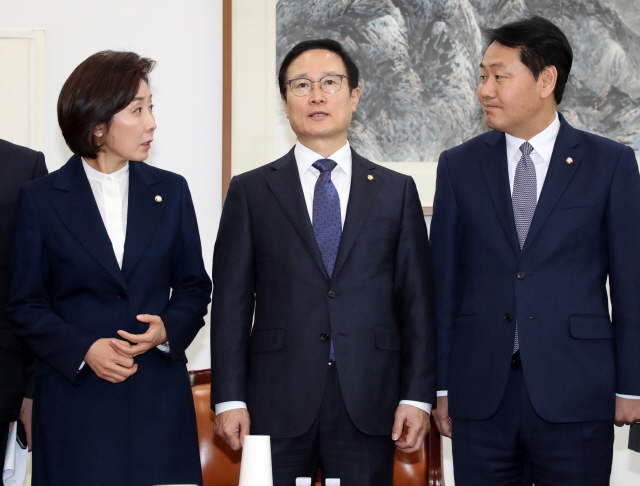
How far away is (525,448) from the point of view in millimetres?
2070

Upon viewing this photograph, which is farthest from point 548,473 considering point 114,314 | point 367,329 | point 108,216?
point 108,216

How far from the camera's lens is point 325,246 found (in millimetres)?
2092

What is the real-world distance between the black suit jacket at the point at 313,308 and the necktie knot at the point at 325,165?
73mm

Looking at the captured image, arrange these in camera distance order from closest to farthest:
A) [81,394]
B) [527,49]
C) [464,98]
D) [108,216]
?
[81,394] → [108,216] → [527,49] → [464,98]

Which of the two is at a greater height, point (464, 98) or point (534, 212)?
point (464, 98)

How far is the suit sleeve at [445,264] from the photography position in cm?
217

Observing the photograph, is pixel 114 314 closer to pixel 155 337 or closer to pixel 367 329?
pixel 155 337

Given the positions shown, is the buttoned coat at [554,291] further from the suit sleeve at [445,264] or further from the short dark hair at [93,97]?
the short dark hair at [93,97]

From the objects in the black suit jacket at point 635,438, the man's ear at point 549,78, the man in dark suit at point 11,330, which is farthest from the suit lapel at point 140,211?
the black suit jacket at point 635,438

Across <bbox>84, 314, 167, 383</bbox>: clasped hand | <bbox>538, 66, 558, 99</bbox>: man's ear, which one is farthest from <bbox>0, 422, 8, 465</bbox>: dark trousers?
<bbox>538, 66, 558, 99</bbox>: man's ear

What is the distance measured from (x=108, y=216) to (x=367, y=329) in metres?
0.81

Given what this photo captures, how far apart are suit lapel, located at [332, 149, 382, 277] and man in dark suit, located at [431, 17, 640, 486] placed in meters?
0.27

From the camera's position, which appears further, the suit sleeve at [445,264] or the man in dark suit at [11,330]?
the suit sleeve at [445,264]

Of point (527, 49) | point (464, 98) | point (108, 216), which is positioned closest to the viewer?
point (108, 216)
